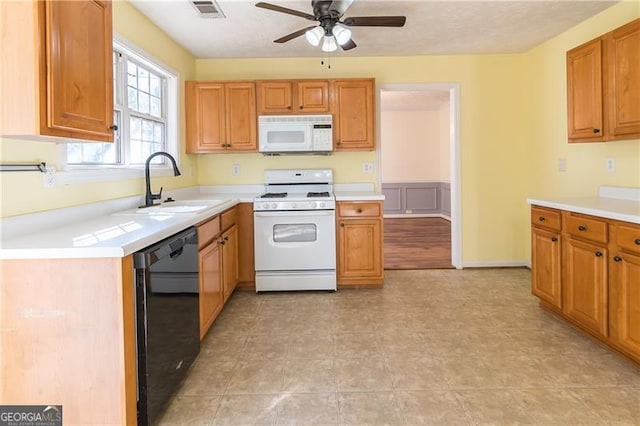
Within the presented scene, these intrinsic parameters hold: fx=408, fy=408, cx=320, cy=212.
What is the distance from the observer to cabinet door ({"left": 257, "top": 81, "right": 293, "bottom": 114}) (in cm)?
410

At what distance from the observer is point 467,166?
15.1ft

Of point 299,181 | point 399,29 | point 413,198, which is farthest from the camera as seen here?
point 413,198

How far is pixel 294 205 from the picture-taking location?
12.4 ft

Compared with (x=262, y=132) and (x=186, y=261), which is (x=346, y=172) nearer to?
(x=262, y=132)

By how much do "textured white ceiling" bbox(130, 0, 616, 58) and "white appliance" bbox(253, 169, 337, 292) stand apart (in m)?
1.52

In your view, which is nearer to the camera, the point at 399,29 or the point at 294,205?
the point at 399,29

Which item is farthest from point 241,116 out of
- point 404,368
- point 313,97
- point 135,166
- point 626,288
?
point 626,288

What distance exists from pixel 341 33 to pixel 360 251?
A: 1.95 m

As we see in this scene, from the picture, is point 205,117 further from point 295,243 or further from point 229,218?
point 295,243

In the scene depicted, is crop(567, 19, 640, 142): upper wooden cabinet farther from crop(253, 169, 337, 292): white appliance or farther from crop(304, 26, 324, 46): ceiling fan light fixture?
crop(253, 169, 337, 292): white appliance

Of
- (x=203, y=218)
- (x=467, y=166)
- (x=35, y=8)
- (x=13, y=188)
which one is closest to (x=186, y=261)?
(x=203, y=218)

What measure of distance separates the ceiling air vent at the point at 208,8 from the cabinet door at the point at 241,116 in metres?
0.93

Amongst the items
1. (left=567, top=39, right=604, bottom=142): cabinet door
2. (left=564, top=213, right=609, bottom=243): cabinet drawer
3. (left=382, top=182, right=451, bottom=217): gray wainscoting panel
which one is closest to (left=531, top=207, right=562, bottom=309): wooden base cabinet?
(left=564, top=213, right=609, bottom=243): cabinet drawer

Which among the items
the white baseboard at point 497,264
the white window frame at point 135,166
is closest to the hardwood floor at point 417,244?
the white baseboard at point 497,264
